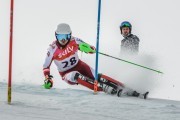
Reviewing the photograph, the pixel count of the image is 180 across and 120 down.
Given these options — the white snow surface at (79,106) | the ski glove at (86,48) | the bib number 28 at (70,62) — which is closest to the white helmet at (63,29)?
the ski glove at (86,48)

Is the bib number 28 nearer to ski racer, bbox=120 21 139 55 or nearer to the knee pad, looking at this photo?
the knee pad

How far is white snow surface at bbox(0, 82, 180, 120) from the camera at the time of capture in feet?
18.8

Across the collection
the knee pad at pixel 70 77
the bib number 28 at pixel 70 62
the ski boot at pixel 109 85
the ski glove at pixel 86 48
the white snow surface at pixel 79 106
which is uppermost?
the ski glove at pixel 86 48

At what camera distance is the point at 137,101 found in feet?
23.6

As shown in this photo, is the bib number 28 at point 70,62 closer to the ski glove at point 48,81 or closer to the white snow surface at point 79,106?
the ski glove at point 48,81

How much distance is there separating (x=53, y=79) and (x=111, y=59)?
47.4 inches

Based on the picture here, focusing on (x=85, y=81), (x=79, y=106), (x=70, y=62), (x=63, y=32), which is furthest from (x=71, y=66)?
(x=79, y=106)

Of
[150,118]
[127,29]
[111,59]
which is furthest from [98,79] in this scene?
[150,118]

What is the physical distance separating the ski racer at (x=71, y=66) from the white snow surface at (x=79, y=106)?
20cm

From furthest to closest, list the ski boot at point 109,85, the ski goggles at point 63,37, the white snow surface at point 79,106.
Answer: the ski boot at point 109,85
the ski goggles at point 63,37
the white snow surface at point 79,106

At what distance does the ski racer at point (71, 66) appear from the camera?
25.4 ft

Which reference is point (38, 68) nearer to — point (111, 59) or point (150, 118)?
point (111, 59)

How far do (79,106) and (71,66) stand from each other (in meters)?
1.41

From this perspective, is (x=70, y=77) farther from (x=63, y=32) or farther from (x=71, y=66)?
(x=63, y=32)
